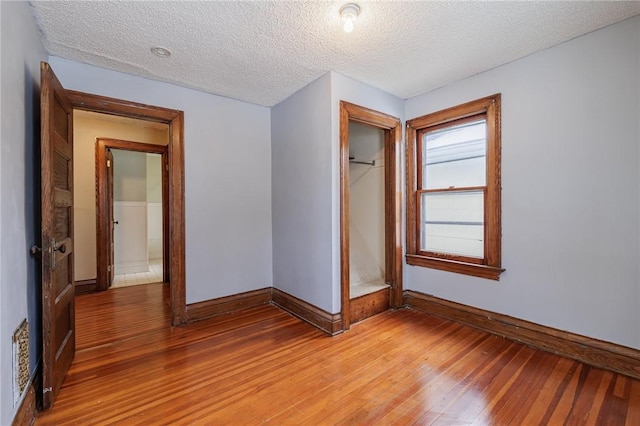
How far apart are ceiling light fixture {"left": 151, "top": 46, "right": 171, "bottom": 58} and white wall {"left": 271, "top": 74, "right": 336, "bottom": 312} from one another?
129 cm

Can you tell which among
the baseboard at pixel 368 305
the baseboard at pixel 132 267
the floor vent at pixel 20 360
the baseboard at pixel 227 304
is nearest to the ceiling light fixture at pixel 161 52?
the floor vent at pixel 20 360

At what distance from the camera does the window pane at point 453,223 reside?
9.35 feet

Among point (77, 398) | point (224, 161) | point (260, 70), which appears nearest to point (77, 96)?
point (224, 161)

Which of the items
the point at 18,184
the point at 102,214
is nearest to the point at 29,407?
the point at 18,184

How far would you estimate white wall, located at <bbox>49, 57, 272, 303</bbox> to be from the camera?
2.91 metres

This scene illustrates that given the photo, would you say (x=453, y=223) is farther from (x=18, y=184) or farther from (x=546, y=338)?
(x=18, y=184)

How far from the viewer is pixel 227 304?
3199mm

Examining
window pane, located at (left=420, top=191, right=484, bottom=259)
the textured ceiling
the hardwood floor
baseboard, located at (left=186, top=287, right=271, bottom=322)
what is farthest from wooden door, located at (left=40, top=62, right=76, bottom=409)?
window pane, located at (left=420, top=191, right=484, bottom=259)

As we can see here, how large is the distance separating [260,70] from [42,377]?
2751 mm

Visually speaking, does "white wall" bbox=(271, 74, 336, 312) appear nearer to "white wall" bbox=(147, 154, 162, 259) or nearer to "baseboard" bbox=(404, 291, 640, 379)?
"baseboard" bbox=(404, 291, 640, 379)

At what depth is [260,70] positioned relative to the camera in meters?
2.62

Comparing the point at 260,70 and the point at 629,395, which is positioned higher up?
the point at 260,70

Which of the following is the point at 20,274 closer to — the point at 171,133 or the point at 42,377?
the point at 42,377

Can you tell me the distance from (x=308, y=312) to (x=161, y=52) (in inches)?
107
